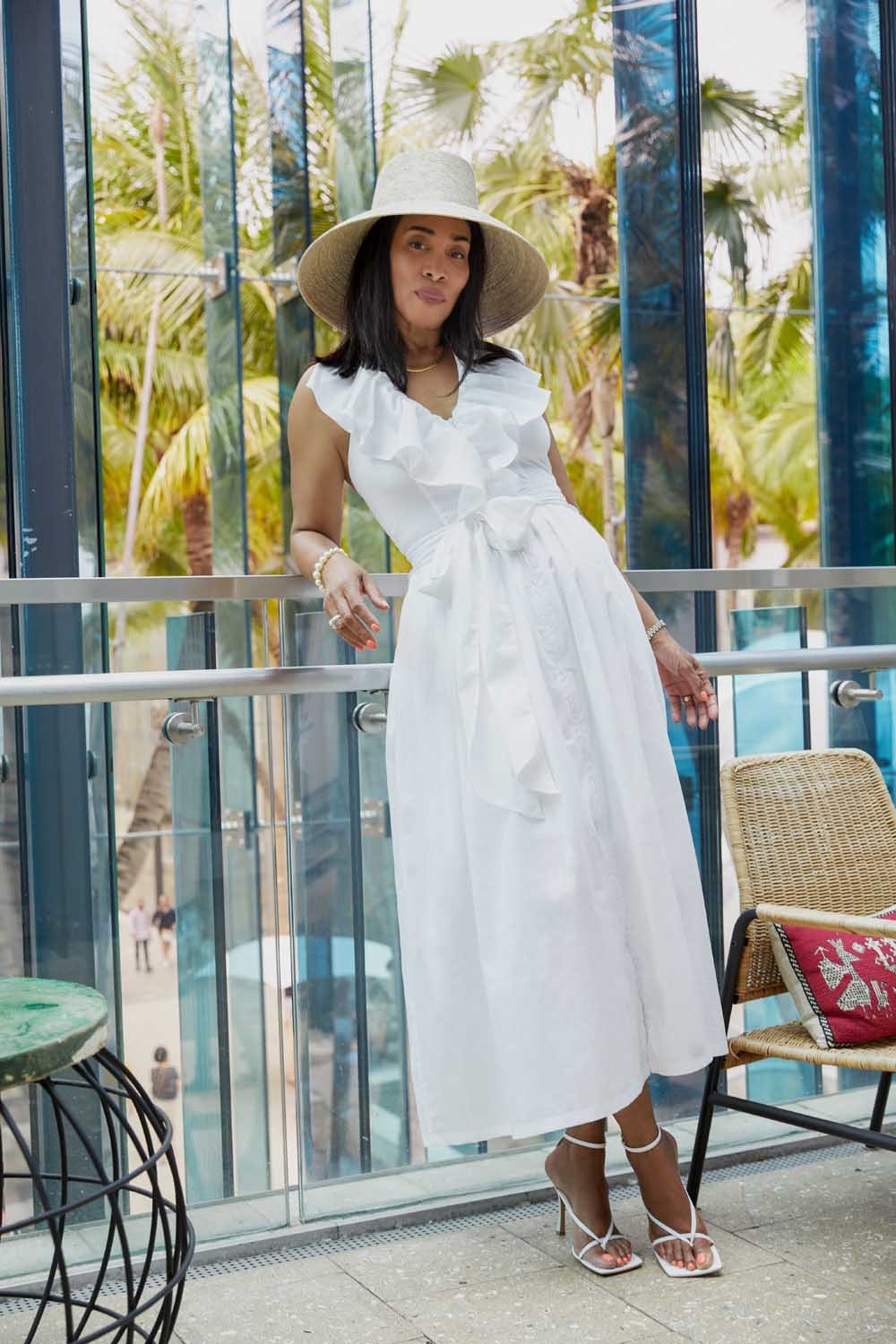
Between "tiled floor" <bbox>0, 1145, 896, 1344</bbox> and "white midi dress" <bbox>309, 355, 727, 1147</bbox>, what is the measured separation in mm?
288

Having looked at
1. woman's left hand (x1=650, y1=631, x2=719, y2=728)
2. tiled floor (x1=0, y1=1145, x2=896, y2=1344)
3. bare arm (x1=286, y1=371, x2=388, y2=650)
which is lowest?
tiled floor (x1=0, y1=1145, x2=896, y2=1344)

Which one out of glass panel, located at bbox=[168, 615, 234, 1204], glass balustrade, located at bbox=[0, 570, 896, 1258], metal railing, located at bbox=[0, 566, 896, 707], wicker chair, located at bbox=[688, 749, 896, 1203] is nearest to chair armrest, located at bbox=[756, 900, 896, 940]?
wicker chair, located at bbox=[688, 749, 896, 1203]

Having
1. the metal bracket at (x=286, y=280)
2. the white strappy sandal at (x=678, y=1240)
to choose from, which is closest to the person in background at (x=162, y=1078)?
the white strappy sandal at (x=678, y=1240)

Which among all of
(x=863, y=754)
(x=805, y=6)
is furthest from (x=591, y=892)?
(x=805, y=6)

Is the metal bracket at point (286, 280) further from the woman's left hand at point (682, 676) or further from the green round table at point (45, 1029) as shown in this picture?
the green round table at point (45, 1029)

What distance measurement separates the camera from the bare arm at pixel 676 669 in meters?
2.56

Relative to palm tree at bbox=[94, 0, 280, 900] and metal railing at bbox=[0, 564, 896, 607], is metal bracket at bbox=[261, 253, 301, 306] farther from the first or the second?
palm tree at bbox=[94, 0, 280, 900]

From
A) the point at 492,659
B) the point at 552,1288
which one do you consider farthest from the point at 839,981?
the point at 492,659

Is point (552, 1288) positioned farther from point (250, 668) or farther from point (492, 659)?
point (250, 668)

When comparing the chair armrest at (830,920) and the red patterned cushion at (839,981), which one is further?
the red patterned cushion at (839,981)

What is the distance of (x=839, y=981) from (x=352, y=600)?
1.06 m

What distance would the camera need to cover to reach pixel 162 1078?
Result: 2574mm

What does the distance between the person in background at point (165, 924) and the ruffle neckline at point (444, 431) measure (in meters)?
0.86

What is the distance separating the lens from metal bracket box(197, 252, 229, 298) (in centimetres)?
589
